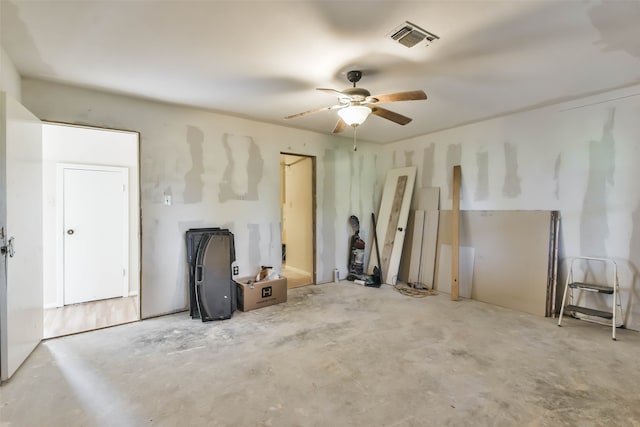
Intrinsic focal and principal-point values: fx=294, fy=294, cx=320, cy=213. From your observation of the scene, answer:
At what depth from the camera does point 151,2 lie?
179cm

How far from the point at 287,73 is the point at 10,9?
1.87m

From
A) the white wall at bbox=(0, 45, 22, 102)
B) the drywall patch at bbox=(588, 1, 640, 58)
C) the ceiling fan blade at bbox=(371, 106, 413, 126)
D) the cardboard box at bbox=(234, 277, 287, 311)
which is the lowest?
the cardboard box at bbox=(234, 277, 287, 311)

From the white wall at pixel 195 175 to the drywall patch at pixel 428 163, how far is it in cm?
156

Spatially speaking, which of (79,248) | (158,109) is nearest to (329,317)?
(158,109)

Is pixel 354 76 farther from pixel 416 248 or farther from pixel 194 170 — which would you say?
pixel 416 248

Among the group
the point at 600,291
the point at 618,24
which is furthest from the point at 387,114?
the point at 600,291

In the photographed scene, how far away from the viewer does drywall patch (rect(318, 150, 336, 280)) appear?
507cm

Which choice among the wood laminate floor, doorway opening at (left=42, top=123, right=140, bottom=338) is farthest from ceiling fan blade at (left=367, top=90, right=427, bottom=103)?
the wood laminate floor

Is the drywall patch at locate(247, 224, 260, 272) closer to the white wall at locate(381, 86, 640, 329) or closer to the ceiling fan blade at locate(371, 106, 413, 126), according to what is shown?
the ceiling fan blade at locate(371, 106, 413, 126)

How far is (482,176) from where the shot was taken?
14.3 feet

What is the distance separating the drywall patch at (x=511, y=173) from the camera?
13.1 feet

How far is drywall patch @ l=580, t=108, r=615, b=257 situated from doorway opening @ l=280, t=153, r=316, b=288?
3.56 meters

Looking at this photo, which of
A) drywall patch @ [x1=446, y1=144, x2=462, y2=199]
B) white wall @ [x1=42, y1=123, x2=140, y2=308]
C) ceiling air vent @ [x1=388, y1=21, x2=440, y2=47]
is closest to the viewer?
ceiling air vent @ [x1=388, y1=21, x2=440, y2=47]

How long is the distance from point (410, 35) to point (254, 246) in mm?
3245
